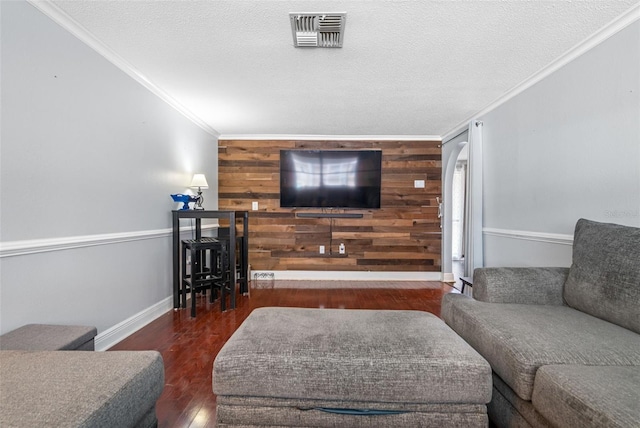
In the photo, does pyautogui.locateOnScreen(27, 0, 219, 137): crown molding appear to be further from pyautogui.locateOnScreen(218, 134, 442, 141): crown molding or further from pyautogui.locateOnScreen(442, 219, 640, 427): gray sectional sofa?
pyautogui.locateOnScreen(442, 219, 640, 427): gray sectional sofa

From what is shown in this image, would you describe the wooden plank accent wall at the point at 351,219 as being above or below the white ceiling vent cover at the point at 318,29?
below

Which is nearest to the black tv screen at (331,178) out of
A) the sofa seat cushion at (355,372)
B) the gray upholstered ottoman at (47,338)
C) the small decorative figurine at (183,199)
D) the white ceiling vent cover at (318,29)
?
the small decorative figurine at (183,199)

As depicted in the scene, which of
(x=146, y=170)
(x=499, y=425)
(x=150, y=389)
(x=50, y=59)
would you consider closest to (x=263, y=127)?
(x=146, y=170)

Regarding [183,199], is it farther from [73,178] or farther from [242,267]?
[73,178]

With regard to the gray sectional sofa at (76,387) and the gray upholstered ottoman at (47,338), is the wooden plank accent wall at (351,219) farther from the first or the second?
the gray sectional sofa at (76,387)

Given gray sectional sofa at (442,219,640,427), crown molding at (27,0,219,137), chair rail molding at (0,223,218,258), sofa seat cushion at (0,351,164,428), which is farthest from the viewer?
crown molding at (27,0,219,137)

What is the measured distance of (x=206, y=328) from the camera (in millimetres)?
2498

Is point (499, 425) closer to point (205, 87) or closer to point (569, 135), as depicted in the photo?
point (569, 135)

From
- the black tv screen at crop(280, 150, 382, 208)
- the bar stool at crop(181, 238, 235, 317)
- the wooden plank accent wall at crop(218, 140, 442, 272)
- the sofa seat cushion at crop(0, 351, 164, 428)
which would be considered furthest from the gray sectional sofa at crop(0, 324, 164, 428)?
the black tv screen at crop(280, 150, 382, 208)

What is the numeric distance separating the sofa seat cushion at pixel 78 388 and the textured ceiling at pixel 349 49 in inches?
72.2

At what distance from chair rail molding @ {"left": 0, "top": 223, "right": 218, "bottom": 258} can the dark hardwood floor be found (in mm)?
790

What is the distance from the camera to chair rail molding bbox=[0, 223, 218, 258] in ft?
4.83

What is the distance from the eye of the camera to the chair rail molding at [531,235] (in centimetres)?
215

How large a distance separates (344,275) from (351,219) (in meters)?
0.86
